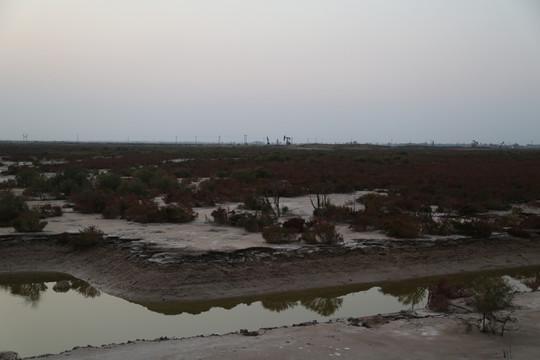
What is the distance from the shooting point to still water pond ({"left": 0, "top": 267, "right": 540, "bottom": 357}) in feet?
27.9

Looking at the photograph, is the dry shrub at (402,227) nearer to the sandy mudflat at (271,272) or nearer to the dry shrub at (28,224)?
the sandy mudflat at (271,272)

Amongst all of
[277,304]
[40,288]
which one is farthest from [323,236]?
[40,288]

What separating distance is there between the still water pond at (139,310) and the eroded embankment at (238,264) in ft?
1.08

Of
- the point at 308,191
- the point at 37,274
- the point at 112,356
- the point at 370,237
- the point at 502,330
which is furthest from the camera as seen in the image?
the point at 308,191

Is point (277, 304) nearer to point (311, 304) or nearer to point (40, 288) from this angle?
point (311, 304)

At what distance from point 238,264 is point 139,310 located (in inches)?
112

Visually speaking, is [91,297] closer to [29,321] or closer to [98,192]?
[29,321]

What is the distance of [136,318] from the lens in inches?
376

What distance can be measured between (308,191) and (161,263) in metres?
14.9

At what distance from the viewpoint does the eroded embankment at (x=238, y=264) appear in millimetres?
11102

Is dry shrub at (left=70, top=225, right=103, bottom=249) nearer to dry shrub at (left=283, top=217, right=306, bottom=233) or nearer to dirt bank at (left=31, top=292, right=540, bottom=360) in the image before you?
dry shrub at (left=283, top=217, right=306, bottom=233)

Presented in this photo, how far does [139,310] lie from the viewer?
1008cm

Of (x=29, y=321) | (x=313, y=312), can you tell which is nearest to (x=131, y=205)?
(x=29, y=321)

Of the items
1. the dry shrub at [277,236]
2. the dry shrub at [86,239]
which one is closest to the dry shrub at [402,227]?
the dry shrub at [277,236]
